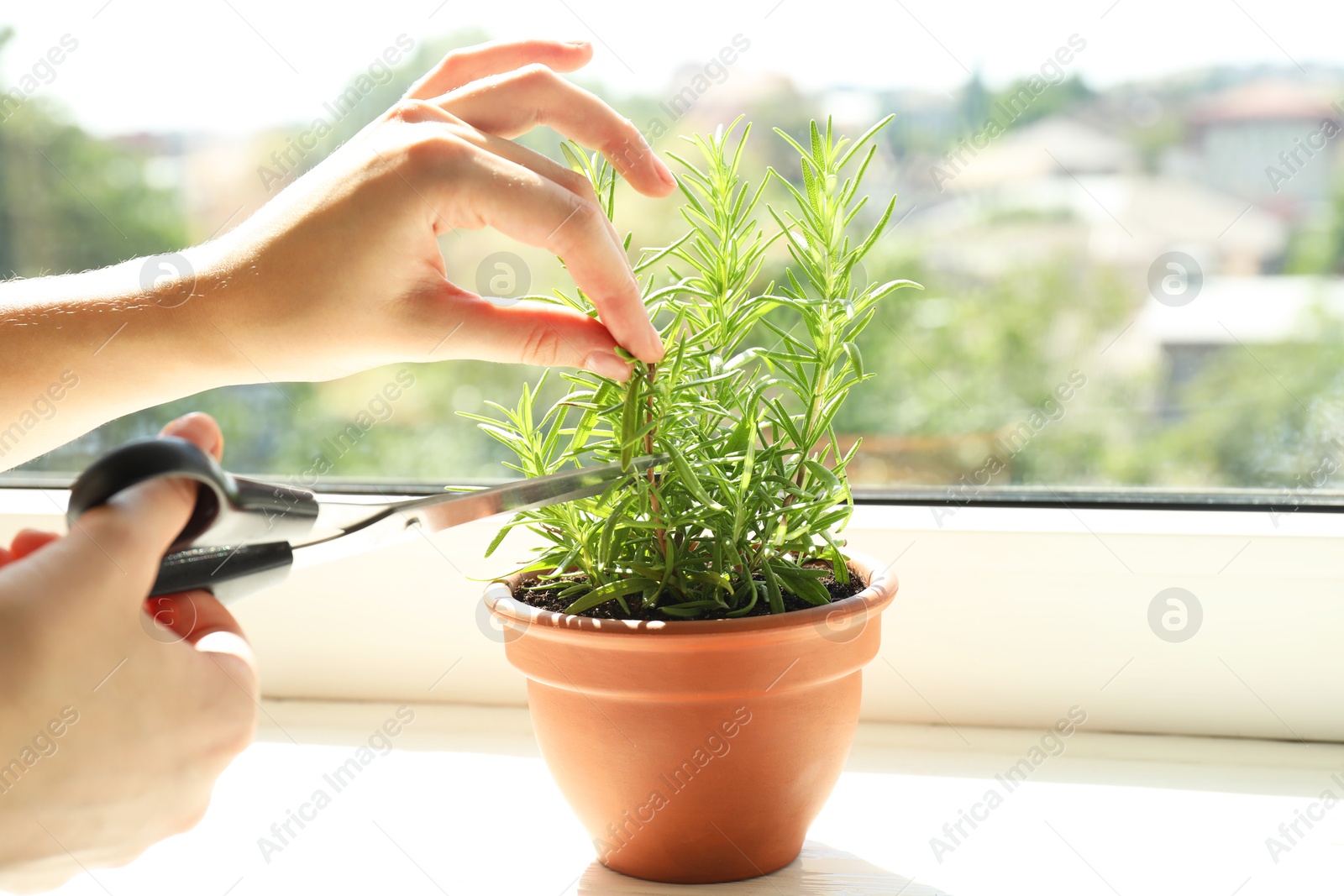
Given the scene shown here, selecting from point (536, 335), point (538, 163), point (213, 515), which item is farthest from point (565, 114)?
point (213, 515)

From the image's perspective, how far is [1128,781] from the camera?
88cm

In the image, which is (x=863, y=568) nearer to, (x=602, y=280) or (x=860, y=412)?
(x=602, y=280)

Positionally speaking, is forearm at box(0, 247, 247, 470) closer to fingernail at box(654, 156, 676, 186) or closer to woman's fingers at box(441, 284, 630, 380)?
woman's fingers at box(441, 284, 630, 380)

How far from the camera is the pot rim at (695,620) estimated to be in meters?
0.63

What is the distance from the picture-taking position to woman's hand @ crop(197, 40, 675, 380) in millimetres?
625

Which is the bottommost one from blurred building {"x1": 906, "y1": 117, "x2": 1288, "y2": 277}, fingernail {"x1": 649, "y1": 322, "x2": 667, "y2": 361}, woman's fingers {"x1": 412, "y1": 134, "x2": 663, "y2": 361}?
fingernail {"x1": 649, "y1": 322, "x2": 667, "y2": 361}

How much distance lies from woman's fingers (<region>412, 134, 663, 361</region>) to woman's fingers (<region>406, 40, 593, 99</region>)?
0.16 metres

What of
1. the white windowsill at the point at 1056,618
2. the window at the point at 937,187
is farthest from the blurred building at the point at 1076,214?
the white windowsill at the point at 1056,618

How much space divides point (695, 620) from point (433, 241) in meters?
0.31

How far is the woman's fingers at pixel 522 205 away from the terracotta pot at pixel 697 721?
233 millimetres

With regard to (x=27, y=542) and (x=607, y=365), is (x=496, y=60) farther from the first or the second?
(x=27, y=542)

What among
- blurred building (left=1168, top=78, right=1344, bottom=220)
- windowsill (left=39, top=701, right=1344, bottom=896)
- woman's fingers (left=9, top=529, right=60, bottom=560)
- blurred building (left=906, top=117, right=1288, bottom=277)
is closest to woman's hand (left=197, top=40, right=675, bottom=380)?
woman's fingers (left=9, top=529, right=60, bottom=560)

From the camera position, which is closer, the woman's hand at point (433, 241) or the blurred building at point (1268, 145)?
the woman's hand at point (433, 241)

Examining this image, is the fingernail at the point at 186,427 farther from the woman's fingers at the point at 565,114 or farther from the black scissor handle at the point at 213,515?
the woman's fingers at the point at 565,114
